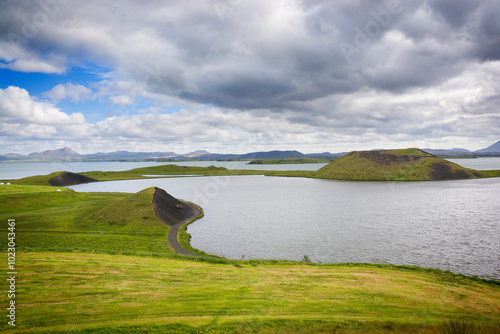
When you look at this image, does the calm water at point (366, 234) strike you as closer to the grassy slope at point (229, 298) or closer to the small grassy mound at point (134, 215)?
the grassy slope at point (229, 298)

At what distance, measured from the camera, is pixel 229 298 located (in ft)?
68.4

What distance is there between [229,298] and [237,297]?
0.68 metres

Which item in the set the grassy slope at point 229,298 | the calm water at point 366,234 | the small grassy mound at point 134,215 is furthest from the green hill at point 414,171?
the grassy slope at point 229,298

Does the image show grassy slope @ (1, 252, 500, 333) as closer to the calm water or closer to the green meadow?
the green meadow

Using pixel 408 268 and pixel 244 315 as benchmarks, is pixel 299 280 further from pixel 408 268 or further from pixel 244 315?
pixel 408 268

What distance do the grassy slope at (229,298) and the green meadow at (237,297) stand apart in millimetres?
78

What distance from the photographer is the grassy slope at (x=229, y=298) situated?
16453 millimetres

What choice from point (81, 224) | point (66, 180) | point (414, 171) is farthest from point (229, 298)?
point (66, 180)

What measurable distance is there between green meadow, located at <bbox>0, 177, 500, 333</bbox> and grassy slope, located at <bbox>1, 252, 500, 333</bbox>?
0.26 feet

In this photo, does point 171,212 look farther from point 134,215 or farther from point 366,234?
point 366,234

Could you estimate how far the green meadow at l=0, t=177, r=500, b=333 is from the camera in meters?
16.2

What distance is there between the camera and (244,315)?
58.4ft

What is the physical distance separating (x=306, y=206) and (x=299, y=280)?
192ft

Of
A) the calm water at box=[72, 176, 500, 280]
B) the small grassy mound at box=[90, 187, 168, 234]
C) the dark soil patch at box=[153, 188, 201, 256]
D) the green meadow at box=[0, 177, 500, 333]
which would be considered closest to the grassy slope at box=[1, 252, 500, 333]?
the green meadow at box=[0, 177, 500, 333]
